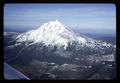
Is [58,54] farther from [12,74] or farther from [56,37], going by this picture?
[12,74]

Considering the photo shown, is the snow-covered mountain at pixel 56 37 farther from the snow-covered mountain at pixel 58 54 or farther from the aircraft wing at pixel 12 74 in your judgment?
the aircraft wing at pixel 12 74

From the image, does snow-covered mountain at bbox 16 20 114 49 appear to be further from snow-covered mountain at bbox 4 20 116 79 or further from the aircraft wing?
the aircraft wing

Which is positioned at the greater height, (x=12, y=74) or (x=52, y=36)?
(x=52, y=36)

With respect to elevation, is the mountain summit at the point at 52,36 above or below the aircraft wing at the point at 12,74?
above

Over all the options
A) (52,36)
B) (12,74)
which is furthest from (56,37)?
(12,74)

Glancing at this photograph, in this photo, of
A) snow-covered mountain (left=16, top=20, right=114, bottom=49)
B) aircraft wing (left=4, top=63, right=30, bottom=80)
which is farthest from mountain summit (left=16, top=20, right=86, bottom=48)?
aircraft wing (left=4, top=63, right=30, bottom=80)

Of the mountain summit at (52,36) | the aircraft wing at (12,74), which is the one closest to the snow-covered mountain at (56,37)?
the mountain summit at (52,36)

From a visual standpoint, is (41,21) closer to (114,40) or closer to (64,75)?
(64,75)

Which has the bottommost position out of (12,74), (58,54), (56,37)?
(12,74)
